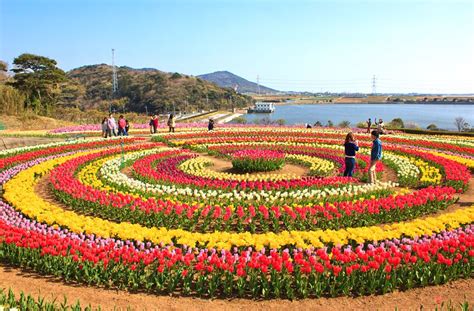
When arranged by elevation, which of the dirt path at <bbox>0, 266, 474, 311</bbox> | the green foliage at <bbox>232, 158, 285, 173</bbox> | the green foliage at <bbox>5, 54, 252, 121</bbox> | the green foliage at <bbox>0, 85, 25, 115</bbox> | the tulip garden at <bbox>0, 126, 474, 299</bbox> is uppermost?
the green foliage at <bbox>5, 54, 252, 121</bbox>

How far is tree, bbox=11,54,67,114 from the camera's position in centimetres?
6084

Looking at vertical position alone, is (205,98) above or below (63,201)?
above

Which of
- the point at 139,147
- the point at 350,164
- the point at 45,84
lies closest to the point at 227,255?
the point at 350,164

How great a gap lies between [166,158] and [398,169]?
31.9ft

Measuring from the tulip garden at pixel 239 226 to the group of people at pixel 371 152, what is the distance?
481 mm

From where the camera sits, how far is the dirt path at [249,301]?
6012mm

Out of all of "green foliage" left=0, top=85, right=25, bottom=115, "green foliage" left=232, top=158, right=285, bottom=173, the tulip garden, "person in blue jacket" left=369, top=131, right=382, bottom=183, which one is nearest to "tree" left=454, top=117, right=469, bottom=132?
the tulip garden

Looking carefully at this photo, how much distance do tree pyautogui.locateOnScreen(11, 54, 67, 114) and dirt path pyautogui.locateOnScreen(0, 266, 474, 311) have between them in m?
58.0

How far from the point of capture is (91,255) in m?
6.82

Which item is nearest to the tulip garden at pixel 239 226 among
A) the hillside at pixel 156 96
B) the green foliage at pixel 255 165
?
the green foliage at pixel 255 165

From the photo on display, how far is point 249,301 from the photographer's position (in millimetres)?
6207

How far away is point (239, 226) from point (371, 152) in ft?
20.0

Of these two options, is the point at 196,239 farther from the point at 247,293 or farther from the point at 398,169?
the point at 398,169

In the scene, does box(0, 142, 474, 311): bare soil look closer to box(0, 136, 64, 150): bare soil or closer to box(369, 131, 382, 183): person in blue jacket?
box(369, 131, 382, 183): person in blue jacket
